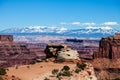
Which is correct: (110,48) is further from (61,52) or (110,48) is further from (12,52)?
(12,52)

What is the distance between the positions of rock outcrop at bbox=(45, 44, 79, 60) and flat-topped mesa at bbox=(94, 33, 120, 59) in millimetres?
33032

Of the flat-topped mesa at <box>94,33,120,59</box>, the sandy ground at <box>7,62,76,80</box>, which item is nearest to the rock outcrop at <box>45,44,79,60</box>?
the sandy ground at <box>7,62,76,80</box>

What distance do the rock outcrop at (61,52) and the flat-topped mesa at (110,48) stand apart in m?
33.0

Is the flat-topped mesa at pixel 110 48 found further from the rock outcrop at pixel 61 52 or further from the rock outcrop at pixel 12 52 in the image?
the rock outcrop at pixel 12 52

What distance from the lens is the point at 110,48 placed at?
8631 cm

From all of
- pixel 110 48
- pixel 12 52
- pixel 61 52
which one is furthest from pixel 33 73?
pixel 12 52

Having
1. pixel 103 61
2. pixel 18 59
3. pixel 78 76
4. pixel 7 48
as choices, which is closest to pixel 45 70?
pixel 78 76

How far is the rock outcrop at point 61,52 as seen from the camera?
47188 millimetres

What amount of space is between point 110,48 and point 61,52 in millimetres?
39574

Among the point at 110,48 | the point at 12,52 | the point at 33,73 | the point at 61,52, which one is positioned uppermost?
the point at 61,52

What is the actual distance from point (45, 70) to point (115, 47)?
48.8 meters

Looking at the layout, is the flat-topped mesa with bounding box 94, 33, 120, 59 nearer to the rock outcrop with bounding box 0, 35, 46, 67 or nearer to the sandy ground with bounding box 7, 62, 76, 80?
the sandy ground with bounding box 7, 62, 76, 80

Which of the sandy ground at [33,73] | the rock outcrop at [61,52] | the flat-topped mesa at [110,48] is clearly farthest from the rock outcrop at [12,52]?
the sandy ground at [33,73]

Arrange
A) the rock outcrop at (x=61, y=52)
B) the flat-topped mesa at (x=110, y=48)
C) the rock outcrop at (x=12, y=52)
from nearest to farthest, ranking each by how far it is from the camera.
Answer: the rock outcrop at (x=61, y=52)
the flat-topped mesa at (x=110, y=48)
the rock outcrop at (x=12, y=52)
